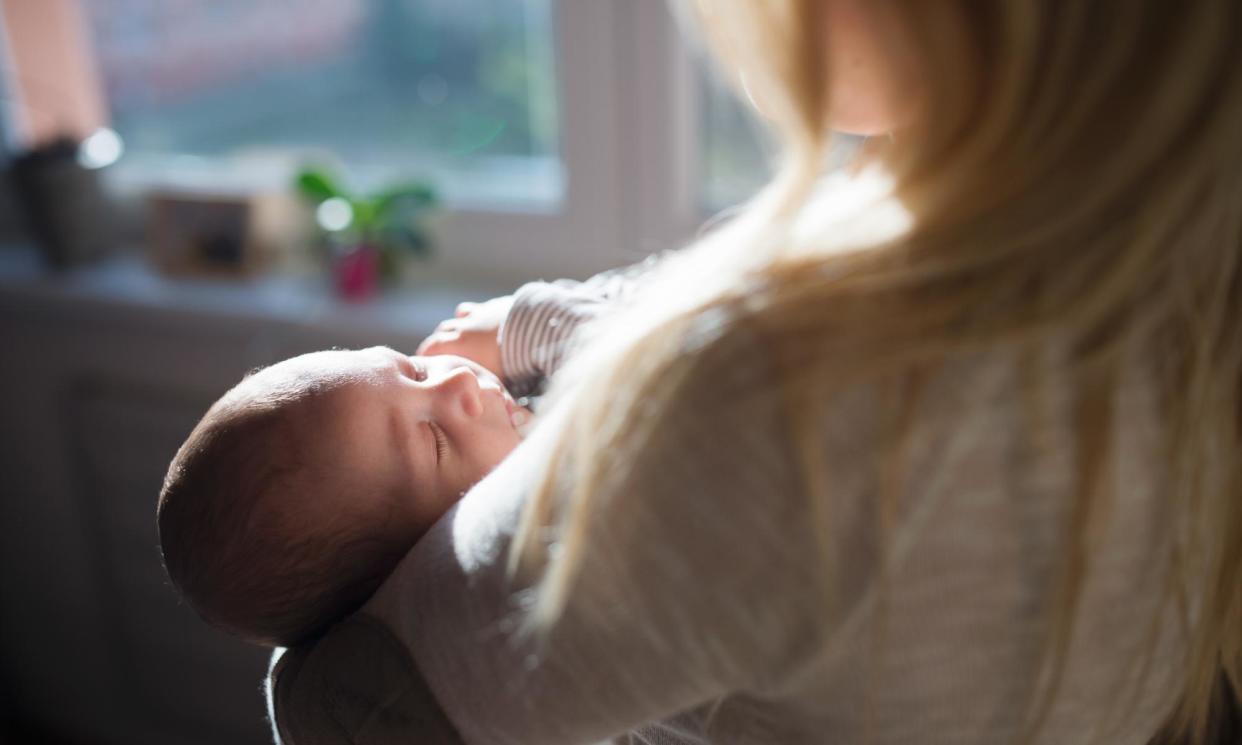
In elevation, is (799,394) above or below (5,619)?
above

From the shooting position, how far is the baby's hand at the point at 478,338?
877 mm

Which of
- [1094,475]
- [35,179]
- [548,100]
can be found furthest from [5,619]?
[1094,475]

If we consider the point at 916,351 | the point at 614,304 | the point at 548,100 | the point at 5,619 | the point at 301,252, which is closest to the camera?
the point at 916,351

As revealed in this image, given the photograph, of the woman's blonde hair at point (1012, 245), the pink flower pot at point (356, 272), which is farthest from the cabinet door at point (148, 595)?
the woman's blonde hair at point (1012, 245)

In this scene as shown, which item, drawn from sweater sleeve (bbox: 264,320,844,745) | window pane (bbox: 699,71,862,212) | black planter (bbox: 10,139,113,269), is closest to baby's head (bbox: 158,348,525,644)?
sweater sleeve (bbox: 264,320,844,745)

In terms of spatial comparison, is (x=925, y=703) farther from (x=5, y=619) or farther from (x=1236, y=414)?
(x=5, y=619)

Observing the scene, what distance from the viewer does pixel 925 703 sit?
20.6 inches

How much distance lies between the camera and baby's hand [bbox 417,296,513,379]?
877mm

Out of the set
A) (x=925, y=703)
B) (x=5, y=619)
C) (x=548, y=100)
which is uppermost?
(x=548, y=100)

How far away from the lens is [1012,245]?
0.45m

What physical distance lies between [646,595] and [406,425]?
37 cm

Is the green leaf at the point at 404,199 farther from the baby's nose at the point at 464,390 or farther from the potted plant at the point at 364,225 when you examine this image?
the baby's nose at the point at 464,390

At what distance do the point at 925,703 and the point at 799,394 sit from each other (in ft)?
0.59

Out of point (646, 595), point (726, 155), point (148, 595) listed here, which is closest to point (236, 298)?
point (148, 595)
